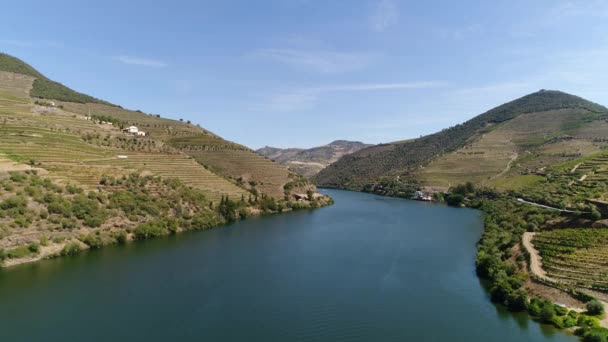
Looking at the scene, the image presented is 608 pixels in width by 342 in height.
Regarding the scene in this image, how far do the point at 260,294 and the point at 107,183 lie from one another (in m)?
37.3

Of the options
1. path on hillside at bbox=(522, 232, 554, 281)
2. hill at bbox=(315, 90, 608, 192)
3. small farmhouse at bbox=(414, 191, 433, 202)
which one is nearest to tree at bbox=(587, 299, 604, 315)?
path on hillside at bbox=(522, 232, 554, 281)

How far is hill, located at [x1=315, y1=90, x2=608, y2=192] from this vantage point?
121m

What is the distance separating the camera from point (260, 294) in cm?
3644

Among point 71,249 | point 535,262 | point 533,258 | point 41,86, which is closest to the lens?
point 535,262

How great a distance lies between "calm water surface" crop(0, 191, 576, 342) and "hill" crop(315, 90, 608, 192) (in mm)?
73439

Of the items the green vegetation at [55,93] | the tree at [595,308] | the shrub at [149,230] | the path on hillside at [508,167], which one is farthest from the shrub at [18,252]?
the path on hillside at [508,167]

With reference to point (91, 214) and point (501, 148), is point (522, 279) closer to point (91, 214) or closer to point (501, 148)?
point (91, 214)

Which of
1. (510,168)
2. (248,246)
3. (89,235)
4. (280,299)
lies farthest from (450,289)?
(510,168)

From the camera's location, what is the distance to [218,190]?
270 ft

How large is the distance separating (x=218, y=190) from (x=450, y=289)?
54504 mm

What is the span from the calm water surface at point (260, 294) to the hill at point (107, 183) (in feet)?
15.3

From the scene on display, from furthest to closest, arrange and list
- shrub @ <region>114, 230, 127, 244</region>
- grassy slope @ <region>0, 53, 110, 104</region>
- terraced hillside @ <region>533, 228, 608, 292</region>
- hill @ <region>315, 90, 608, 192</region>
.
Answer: hill @ <region>315, 90, 608, 192</region>, grassy slope @ <region>0, 53, 110, 104</region>, shrub @ <region>114, 230, 127, 244</region>, terraced hillside @ <region>533, 228, 608, 292</region>

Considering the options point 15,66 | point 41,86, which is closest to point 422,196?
point 41,86

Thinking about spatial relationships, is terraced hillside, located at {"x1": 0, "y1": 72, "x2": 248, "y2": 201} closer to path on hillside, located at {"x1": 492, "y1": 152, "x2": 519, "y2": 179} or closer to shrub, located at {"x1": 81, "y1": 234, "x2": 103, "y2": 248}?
shrub, located at {"x1": 81, "y1": 234, "x2": 103, "y2": 248}
